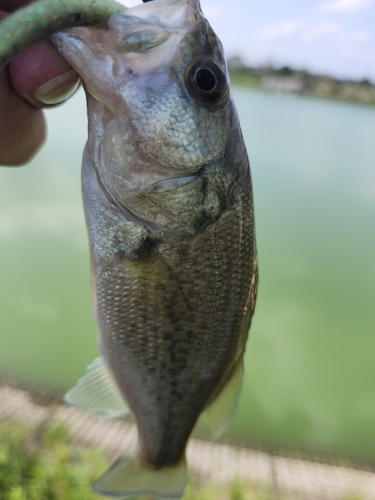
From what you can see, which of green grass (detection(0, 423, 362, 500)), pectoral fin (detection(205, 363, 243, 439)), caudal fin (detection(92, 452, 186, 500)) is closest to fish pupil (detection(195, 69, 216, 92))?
pectoral fin (detection(205, 363, 243, 439))

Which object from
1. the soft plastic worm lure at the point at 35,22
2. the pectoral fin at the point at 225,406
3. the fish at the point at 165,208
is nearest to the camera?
the soft plastic worm lure at the point at 35,22

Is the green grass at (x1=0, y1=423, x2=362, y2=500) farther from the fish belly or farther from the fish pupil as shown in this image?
the fish pupil

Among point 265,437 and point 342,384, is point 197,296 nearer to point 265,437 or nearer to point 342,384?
point 265,437

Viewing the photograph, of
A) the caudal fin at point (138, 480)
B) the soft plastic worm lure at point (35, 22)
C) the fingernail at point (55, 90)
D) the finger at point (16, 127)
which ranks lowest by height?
the caudal fin at point (138, 480)

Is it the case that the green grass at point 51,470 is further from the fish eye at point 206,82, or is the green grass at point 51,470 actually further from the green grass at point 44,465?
the fish eye at point 206,82

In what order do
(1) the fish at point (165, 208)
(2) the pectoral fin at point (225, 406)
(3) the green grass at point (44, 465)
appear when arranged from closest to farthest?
(1) the fish at point (165, 208), (2) the pectoral fin at point (225, 406), (3) the green grass at point (44, 465)

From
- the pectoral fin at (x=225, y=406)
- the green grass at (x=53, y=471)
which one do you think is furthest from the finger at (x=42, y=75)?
the green grass at (x=53, y=471)

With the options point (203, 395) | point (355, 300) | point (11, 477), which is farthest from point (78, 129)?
point (203, 395)
